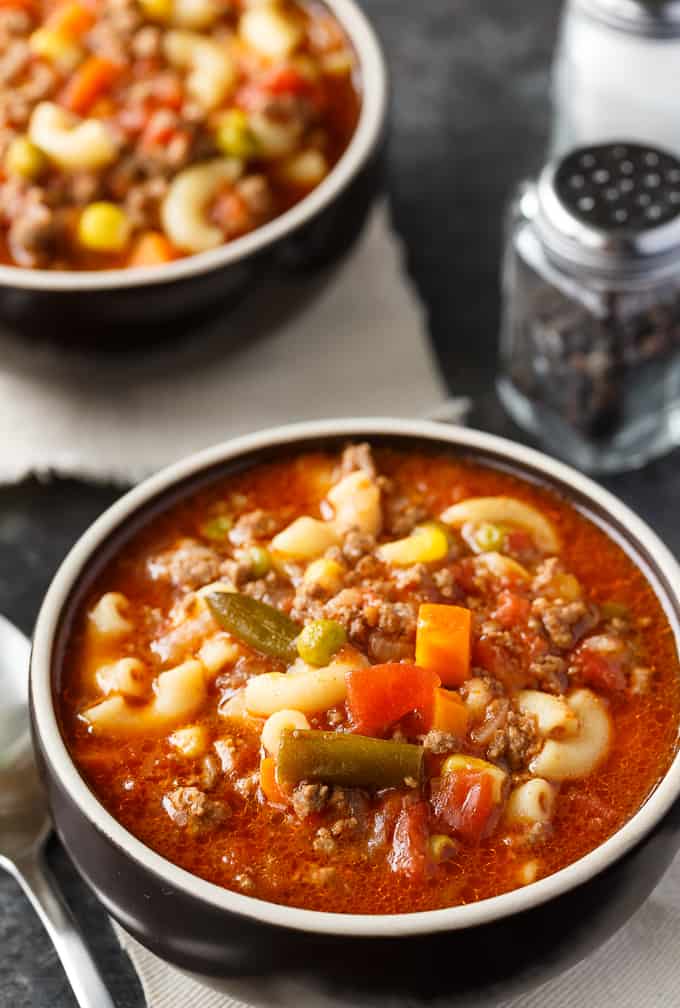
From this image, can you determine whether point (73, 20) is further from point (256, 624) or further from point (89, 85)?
point (256, 624)

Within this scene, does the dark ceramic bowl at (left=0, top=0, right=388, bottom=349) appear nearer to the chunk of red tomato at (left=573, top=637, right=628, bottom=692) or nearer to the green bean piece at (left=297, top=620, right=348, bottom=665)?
the green bean piece at (left=297, top=620, right=348, bottom=665)

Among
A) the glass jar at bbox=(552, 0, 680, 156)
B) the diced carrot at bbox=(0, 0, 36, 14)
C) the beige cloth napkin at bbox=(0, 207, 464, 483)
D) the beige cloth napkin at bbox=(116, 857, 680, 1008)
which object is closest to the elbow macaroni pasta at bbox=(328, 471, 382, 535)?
the beige cloth napkin at bbox=(116, 857, 680, 1008)

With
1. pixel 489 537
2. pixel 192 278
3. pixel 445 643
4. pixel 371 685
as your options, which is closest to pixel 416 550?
pixel 489 537

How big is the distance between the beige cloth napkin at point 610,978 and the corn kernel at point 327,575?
0.69m

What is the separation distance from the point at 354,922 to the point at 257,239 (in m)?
1.79

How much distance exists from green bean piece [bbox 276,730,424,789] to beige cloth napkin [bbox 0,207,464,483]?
4.71 ft

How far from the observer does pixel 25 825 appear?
9.33ft

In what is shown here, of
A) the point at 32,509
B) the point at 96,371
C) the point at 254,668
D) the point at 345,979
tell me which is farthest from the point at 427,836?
→ the point at 96,371

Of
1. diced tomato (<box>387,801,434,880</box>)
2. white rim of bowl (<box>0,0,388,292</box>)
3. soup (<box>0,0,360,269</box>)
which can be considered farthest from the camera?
soup (<box>0,0,360,269</box>)

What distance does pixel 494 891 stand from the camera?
2316 mm

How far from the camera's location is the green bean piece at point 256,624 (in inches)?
102

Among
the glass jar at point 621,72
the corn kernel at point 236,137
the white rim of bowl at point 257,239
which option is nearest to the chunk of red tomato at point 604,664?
the white rim of bowl at point 257,239

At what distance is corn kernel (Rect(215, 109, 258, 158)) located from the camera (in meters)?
3.77

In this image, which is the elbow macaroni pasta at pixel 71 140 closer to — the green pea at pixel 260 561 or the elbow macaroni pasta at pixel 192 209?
the elbow macaroni pasta at pixel 192 209
